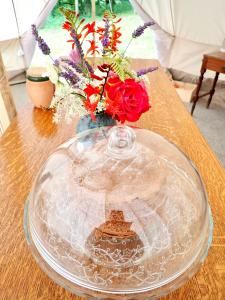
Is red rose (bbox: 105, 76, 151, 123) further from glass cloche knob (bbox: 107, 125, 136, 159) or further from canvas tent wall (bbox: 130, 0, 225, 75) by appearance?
canvas tent wall (bbox: 130, 0, 225, 75)

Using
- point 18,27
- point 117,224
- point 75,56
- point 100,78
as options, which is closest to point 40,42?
point 75,56

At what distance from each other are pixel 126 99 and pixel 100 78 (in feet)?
0.59

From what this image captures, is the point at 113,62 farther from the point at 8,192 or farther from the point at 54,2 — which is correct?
the point at 54,2

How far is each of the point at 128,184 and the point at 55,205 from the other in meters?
0.18

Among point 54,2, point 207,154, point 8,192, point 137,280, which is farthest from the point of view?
point 54,2

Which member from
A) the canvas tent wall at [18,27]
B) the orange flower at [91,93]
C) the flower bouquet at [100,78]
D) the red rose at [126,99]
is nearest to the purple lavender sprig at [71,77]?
the flower bouquet at [100,78]

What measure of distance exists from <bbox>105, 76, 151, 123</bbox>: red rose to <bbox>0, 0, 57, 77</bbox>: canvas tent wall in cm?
277

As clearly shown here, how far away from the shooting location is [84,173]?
623 millimetres

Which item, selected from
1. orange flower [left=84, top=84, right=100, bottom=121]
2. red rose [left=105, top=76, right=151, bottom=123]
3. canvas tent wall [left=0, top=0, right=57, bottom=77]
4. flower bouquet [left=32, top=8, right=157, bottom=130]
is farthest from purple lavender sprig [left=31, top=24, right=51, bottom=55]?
canvas tent wall [left=0, top=0, right=57, bottom=77]

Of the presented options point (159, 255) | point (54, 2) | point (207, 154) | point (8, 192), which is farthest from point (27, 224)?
point (54, 2)

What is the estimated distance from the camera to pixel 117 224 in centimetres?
59

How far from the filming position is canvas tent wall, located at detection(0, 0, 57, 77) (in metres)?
2.86

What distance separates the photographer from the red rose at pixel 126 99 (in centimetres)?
57

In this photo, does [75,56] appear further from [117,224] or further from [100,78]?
[117,224]
